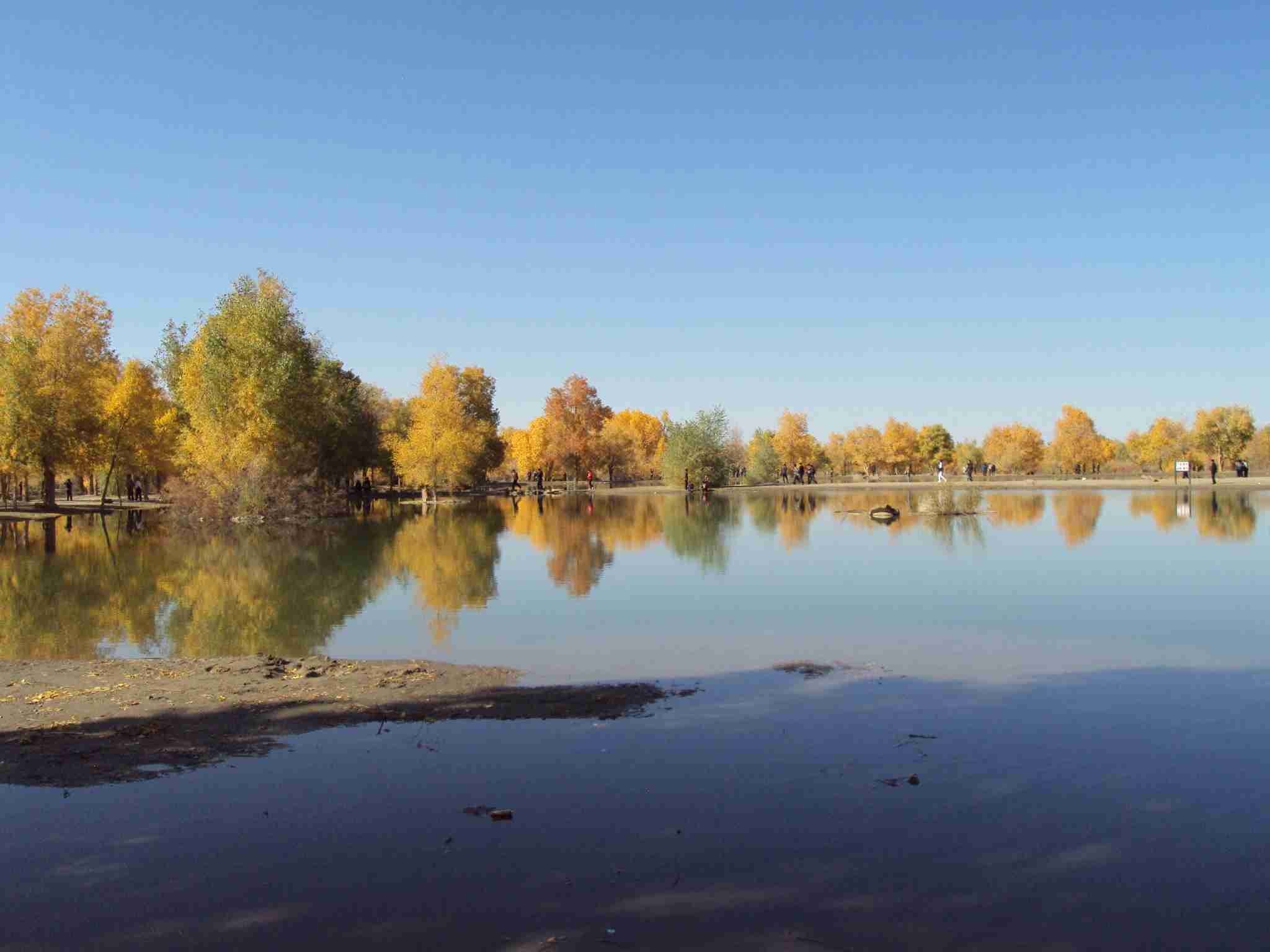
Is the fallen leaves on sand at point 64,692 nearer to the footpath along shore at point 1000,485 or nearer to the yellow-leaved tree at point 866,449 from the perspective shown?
the footpath along shore at point 1000,485

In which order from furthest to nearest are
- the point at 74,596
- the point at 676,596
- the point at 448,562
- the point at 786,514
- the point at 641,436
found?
the point at 641,436 → the point at 786,514 → the point at 448,562 → the point at 74,596 → the point at 676,596

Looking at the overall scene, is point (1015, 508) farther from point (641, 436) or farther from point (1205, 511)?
point (641, 436)

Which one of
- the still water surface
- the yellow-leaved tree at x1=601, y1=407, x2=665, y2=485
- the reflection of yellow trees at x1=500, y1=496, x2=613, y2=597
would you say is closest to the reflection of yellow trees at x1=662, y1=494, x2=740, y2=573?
the still water surface

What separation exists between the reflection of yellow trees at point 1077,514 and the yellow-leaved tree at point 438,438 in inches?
1682

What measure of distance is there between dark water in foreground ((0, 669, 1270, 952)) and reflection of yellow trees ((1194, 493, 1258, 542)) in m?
27.6

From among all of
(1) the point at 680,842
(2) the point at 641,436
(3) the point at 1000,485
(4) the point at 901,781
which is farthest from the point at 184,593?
(2) the point at 641,436

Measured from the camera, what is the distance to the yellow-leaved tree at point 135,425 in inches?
2286

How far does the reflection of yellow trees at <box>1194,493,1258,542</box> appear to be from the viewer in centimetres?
3356

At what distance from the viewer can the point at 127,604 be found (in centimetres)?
2056

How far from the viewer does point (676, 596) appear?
2059 cm

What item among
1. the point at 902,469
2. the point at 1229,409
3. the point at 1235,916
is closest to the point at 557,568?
the point at 1235,916

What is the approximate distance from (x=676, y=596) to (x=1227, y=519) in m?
32.3

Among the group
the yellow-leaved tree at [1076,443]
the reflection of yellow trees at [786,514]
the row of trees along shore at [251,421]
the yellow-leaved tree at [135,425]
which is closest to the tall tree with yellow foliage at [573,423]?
A: the row of trees along shore at [251,421]

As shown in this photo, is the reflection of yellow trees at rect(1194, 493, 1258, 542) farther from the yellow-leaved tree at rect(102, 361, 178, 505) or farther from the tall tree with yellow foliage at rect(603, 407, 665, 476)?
the tall tree with yellow foliage at rect(603, 407, 665, 476)
